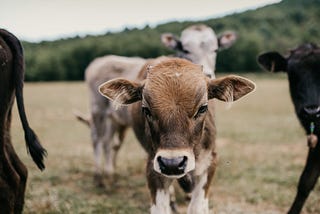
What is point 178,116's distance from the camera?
3.68 metres

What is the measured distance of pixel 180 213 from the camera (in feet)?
20.6

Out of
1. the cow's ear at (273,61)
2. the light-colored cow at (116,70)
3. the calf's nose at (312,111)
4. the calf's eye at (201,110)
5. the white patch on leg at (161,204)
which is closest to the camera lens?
the calf's eye at (201,110)

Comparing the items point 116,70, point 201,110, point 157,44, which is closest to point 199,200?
point 201,110

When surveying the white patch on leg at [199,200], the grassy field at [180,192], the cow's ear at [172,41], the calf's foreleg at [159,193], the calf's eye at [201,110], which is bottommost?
the grassy field at [180,192]

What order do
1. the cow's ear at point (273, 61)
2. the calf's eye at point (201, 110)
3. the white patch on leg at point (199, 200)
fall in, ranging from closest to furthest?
the calf's eye at point (201, 110) < the white patch on leg at point (199, 200) < the cow's ear at point (273, 61)

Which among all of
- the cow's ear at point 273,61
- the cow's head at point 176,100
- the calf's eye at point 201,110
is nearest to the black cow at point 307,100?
the cow's ear at point 273,61

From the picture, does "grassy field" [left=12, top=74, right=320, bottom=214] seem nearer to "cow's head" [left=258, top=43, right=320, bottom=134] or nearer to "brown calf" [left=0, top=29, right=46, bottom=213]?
"cow's head" [left=258, top=43, right=320, bottom=134]

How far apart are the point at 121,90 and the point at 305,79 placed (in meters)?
2.56

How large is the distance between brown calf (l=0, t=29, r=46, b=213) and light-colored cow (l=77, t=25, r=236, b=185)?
2512 millimetres

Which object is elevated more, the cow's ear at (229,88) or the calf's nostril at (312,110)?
the cow's ear at (229,88)

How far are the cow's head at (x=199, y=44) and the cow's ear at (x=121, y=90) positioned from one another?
9.08 feet

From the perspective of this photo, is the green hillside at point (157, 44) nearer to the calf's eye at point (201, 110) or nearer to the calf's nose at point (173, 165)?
the calf's eye at point (201, 110)

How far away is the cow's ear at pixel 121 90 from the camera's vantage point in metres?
4.14

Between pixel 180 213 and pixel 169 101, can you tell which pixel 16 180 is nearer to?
pixel 169 101
